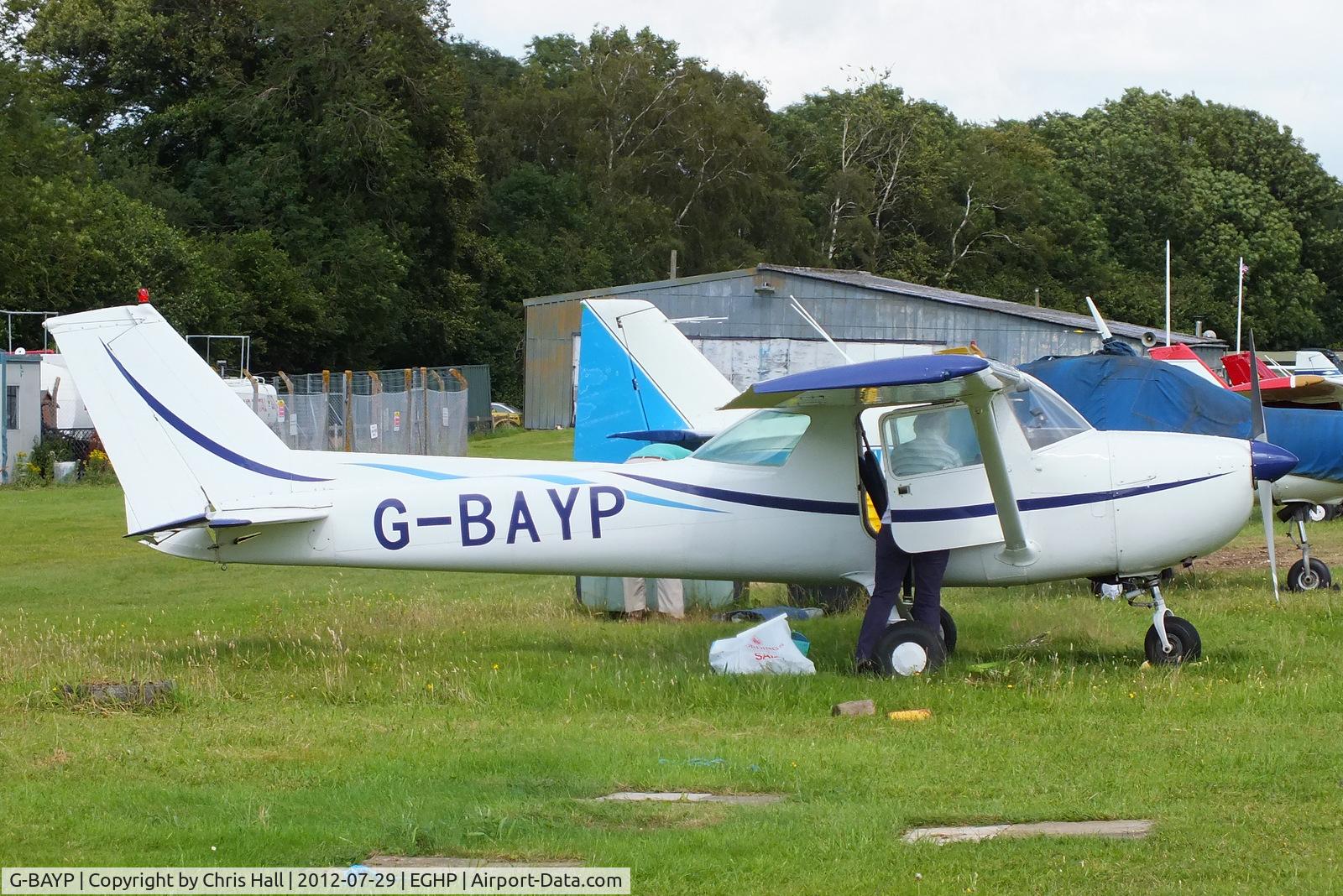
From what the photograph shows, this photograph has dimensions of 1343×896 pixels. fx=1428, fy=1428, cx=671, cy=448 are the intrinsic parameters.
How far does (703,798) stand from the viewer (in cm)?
623

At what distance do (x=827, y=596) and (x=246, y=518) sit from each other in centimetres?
562

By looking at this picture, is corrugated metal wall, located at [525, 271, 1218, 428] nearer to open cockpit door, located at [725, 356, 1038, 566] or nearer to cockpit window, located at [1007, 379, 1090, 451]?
cockpit window, located at [1007, 379, 1090, 451]

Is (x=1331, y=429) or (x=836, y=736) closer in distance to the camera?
(x=836, y=736)

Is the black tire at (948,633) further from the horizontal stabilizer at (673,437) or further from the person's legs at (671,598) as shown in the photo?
the horizontal stabilizer at (673,437)

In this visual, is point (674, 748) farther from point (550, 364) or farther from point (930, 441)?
point (550, 364)

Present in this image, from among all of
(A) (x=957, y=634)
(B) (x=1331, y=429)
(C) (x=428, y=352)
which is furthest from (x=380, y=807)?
(C) (x=428, y=352)

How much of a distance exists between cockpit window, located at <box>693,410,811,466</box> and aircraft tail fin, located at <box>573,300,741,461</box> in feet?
12.5

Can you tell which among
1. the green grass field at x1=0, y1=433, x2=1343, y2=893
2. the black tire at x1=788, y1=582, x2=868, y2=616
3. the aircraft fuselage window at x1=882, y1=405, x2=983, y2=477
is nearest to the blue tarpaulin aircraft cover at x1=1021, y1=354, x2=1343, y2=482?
the green grass field at x1=0, y1=433, x2=1343, y2=893

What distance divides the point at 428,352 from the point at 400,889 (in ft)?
173

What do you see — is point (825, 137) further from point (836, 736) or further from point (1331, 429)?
point (836, 736)

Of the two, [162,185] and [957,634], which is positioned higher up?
[162,185]

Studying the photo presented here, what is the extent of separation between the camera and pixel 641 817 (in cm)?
582

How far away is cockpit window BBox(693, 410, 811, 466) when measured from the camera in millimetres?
9961

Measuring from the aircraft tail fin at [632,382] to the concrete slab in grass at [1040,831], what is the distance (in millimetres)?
8570
